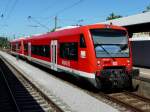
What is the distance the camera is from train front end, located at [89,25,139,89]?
15617 millimetres

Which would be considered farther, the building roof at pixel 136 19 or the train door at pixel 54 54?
the building roof at pixel 136 19

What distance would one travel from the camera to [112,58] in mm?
15992

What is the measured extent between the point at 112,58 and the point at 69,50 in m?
3.67

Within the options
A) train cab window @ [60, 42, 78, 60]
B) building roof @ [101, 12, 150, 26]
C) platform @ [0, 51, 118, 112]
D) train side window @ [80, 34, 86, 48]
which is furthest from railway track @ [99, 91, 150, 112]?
building roof @ [101, 12, 150, 26]

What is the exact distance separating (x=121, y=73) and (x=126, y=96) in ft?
3.66

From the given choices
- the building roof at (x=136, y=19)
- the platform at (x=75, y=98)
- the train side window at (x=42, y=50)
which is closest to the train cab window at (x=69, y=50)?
the platform at (x=75, y=98)

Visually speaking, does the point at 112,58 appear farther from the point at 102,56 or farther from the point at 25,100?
the point at 25,100

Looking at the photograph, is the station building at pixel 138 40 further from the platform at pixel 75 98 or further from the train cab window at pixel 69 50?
the platform at pixel 75 98

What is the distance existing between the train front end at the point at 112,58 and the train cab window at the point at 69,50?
6.15ft

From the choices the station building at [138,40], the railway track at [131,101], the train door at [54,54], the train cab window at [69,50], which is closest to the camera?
the railway track at [131,101]

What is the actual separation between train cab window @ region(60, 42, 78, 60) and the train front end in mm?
1876

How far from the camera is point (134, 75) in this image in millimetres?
16516

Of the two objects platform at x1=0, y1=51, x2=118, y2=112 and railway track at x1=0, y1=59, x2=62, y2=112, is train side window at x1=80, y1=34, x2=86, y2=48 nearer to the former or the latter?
platform at x1=0, y1=51, x2=118, y2=112

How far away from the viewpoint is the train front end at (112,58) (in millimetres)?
15617
